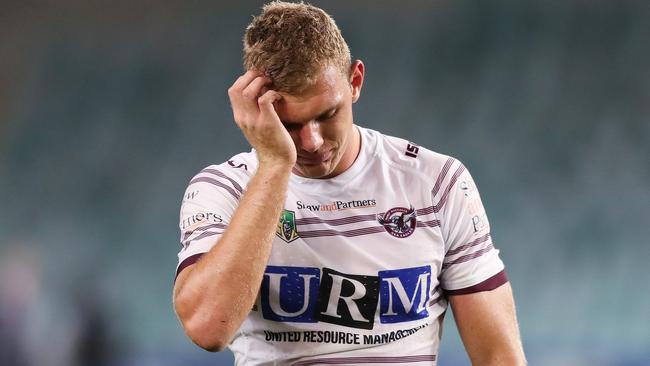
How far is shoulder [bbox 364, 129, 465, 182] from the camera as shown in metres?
2.20

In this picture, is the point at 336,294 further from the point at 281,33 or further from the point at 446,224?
the point at 281,33

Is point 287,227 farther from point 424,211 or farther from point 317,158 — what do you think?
point 424,211

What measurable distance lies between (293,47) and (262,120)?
0.63ft

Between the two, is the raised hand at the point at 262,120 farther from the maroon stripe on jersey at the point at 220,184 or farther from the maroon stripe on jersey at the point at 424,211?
the maroon stripe on jersey at the point at 424,211

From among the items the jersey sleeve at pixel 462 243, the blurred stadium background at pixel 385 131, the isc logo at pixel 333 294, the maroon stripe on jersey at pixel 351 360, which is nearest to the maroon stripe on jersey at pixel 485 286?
the jersey sleeve at pixel 462 243

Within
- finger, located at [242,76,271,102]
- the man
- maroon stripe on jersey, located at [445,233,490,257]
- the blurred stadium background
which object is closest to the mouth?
the man

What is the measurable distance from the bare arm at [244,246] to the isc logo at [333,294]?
24 cm

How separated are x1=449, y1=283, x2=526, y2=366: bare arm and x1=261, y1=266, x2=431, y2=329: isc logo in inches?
5.7

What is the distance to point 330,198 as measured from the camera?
217 centimetres

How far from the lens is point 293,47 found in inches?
76.4

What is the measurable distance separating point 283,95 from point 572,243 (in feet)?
9.63

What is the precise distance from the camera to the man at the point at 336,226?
193cm

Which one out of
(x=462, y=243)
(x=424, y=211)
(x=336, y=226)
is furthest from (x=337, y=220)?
(x=462, y=243)

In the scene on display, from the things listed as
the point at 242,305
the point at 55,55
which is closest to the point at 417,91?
the point at 55,55
